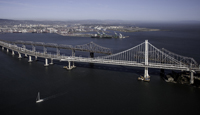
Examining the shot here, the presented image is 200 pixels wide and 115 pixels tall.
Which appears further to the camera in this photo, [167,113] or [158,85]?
[158,85]

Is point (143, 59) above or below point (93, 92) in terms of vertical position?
above

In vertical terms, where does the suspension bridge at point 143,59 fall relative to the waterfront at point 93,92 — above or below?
above

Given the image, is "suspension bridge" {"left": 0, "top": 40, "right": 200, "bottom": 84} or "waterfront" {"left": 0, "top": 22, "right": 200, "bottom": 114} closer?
"waterfront" {"left": 0, "top": 22, "right": 200, "bottom": 114}

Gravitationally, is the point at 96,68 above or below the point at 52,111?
above

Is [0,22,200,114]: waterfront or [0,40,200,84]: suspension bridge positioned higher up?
[0,40,200,84]: suspension bridge

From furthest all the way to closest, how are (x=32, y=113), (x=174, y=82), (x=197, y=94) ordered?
1. (x=174, y=82)
2. (x=197, y=94)
3. (x=32, y=113)

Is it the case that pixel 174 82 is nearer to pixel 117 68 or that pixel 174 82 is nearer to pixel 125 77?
pixel 125 77

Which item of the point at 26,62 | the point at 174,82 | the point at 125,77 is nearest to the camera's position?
the point at 174,82

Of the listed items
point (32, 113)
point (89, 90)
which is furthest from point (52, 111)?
point (89, 90)

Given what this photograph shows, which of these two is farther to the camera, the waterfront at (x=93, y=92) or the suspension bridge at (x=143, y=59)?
the suspension bridge at (x=143, y=59)

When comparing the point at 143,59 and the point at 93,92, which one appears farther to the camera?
the point at 143,59

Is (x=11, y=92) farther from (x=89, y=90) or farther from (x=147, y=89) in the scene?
(x=147, y=89)
